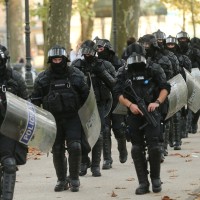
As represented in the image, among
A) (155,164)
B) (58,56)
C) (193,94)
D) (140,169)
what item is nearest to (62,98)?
(58,56)

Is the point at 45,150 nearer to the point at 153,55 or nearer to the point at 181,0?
the point at 153,55

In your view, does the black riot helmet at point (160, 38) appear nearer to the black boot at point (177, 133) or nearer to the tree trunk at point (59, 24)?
the black boot at point (177, 133)

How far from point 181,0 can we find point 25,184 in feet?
137

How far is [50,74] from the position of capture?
1217 centimetres

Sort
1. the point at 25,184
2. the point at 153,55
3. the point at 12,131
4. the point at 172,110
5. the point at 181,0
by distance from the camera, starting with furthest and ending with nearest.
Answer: the point at 181,0, the point at 153,55, the point at 172,110, the point at 25,184, the point at 12,131

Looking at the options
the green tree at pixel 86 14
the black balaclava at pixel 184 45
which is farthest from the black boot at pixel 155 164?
the green tree at pixel 86 14

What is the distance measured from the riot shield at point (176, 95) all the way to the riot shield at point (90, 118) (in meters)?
1.78

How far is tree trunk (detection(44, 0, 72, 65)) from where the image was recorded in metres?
25.8

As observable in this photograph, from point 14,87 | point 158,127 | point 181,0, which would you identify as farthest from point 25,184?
point 181,0

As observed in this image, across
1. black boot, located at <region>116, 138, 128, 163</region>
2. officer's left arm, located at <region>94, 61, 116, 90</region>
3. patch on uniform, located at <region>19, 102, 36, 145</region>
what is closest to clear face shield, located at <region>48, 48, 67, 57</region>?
patch on uniform, located at <region>19, 102, 36, 145</region>

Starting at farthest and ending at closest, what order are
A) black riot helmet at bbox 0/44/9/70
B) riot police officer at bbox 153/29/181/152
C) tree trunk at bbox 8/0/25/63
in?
tree trunk at bbox 8/0/25/63, riot police officer at bbox 153/29/181/152, black riot helmet at bbox 0/44/9/70

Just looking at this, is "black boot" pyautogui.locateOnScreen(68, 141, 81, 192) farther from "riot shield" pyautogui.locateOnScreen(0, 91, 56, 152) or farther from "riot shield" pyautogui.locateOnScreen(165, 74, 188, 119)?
"riot shield" pyautogui.locateOnScreen(165, 74, 188, 119)

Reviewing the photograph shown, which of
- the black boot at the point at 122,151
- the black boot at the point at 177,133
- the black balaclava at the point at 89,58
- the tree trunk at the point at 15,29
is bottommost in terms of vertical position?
the tree trunk at the point at 15,29

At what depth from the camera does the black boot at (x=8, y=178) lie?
10.2 meters
